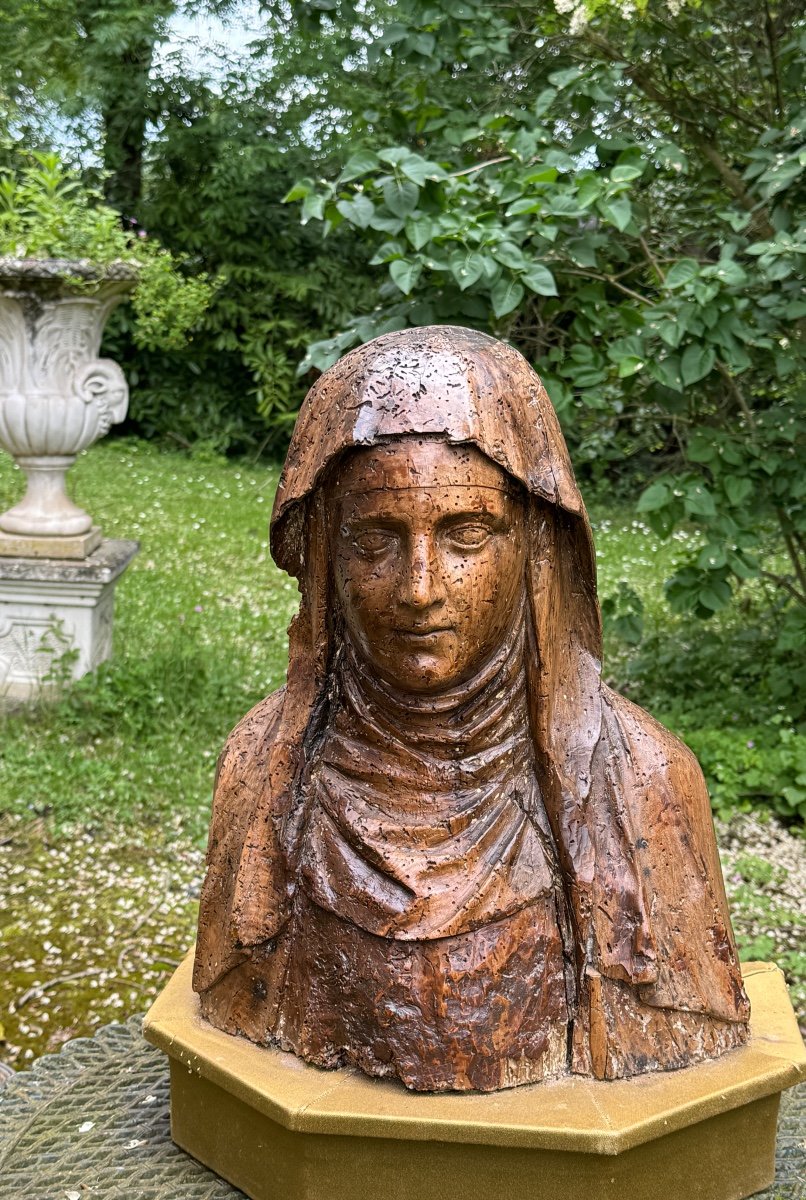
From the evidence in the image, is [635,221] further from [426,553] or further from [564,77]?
[426,553]

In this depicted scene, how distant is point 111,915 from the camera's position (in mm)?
4043

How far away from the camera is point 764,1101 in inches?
90.7

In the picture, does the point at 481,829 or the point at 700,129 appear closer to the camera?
the point at 481,829

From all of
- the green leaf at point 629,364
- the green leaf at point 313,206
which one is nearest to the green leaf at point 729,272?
the green leaf at point 629,364

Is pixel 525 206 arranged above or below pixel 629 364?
above

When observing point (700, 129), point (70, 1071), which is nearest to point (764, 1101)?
point (70, 1071)

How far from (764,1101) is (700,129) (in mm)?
3644

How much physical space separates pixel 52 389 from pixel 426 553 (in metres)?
3.92

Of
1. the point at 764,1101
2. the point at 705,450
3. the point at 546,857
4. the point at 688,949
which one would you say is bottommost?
the point at 764,1101

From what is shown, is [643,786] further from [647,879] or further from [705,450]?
[705,450]

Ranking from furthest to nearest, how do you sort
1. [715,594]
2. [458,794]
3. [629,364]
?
[715,594] < [629,364] < [458,794]

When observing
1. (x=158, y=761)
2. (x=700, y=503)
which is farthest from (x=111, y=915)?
(x=700, y=503)

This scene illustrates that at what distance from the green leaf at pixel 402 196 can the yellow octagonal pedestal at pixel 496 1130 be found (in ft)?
7.25

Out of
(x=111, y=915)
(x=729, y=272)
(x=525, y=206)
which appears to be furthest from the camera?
(x=111, y=915)
